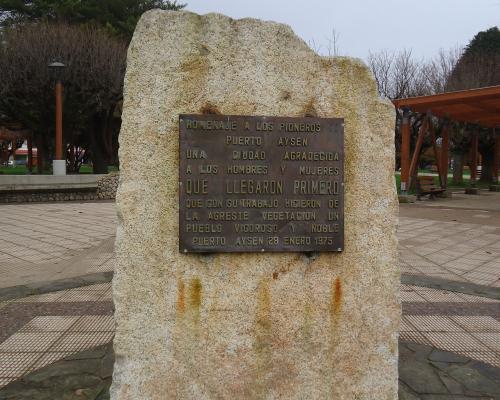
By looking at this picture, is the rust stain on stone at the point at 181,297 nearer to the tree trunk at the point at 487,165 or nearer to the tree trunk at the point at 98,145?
the tree trunk at the point at 98,145

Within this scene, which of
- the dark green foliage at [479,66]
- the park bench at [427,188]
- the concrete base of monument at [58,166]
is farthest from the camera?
the dark green foliage at [479,66]

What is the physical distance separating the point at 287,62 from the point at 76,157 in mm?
28844

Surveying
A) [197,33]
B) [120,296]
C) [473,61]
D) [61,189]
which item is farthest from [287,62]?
[473,61]

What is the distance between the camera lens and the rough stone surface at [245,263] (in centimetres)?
246

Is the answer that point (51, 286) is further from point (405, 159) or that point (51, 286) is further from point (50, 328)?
point (405, 159)

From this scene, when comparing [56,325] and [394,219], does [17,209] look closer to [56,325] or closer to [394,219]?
[56,325]

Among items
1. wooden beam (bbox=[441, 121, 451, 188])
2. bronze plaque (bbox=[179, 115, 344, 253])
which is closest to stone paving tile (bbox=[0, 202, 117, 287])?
bronze plaque (bbox=[179, 115, 344, 253])

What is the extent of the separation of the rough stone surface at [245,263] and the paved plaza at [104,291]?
32.1 inches

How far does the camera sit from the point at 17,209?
1267cm

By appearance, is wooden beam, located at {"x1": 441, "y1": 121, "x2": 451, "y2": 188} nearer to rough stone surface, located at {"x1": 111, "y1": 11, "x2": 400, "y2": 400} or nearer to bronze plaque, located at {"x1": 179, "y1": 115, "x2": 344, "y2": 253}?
rough stone surface, located at {"x1": 111, "y1": 11, "x2": 400, "y2": 400}

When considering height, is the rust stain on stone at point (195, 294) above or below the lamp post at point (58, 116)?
below

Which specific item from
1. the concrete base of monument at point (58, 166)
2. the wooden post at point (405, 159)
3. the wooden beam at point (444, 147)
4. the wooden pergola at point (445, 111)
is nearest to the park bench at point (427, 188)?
the wooden pergola at point (445, 111)

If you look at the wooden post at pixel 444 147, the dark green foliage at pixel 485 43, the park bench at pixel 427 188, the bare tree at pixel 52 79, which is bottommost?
the park bench at pixel 427 188

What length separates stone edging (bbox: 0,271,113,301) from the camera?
15.6 feet
